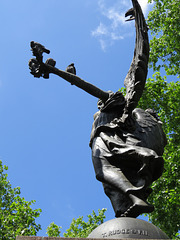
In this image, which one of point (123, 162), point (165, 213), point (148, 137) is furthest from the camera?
point (165, 213)

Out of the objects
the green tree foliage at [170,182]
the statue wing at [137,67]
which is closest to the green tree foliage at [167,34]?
the green tree foliage at [170,182]

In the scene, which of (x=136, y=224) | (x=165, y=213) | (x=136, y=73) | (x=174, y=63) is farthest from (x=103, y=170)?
(x=174, y=63)

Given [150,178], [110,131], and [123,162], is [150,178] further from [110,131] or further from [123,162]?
[110,131]

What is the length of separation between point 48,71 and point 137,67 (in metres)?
1.52

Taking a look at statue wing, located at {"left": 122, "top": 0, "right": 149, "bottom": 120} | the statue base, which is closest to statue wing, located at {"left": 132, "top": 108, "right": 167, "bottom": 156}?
statue wing, located at {"left": 122, "top": 0, "right": 149, "bottom": 120}

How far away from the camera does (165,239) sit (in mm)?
4297

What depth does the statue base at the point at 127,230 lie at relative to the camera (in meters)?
4.29

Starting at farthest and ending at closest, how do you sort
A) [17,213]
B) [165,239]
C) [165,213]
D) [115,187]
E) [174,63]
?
[174,63]
[17,213]
[165,213]
[115,187]
[165,239]

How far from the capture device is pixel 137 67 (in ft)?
20.8

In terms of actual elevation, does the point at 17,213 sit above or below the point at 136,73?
above

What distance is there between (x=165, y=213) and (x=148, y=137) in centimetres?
912

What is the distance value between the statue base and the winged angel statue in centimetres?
26

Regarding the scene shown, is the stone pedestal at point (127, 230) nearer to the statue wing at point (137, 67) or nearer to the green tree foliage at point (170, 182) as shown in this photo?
the statue wing at point (137, 67)

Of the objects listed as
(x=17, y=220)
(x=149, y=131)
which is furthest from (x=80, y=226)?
(x=149, y=131)
